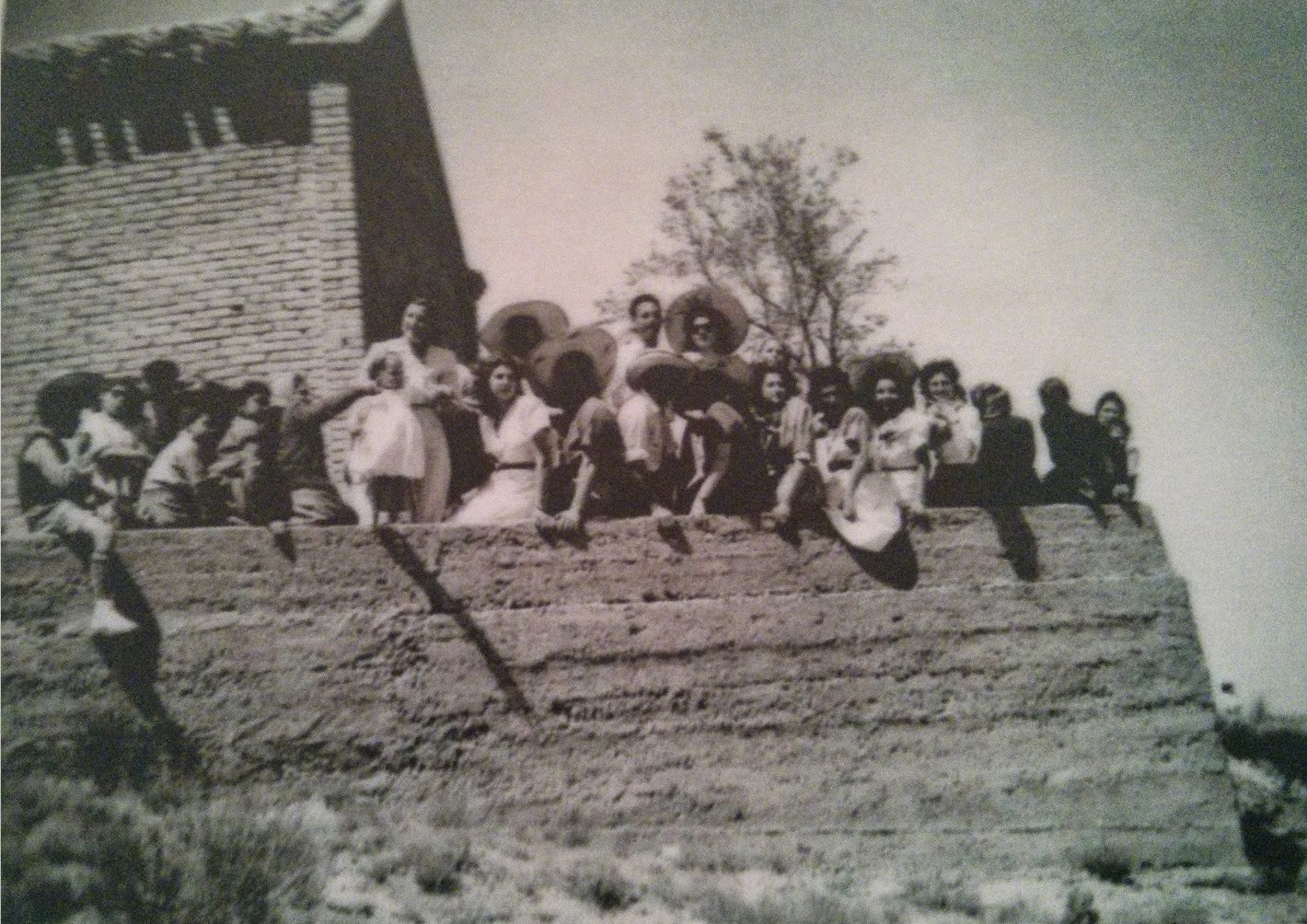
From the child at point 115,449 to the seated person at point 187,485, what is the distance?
2.4 inches

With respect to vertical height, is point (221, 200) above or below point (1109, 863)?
above

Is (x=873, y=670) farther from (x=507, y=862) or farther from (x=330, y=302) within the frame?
(x=330, y=302)

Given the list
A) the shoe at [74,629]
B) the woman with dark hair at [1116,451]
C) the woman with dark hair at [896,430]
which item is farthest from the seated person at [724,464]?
the shoe at [74,629]

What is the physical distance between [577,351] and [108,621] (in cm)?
215

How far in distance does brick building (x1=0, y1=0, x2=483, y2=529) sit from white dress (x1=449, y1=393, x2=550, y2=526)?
3.11 ft

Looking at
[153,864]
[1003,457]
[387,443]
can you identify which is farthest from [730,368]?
[153,864]

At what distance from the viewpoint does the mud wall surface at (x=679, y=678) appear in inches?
142

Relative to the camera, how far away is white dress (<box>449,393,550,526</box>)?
151 inches

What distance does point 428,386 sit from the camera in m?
3.97

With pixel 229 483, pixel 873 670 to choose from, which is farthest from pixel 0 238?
pixel 873 670

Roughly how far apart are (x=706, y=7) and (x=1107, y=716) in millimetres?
3499

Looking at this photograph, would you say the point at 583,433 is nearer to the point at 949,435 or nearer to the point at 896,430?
the point at 896,430

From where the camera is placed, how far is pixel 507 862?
134 inches

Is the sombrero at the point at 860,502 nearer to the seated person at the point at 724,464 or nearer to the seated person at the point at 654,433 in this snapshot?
the seated person at the point at 724,464
